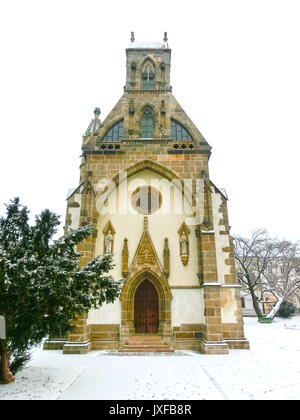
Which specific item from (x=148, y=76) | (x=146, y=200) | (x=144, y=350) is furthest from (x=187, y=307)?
(x=148, y=76)

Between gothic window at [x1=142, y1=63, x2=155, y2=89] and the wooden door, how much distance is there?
11.3 meters

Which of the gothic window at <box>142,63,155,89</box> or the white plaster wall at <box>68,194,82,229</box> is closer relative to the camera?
the white plaster wall at <box>68,194,82,229</box>

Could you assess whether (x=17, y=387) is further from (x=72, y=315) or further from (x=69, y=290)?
(x=69, y=290)

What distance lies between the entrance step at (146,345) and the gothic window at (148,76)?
13.5 meters

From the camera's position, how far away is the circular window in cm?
1347

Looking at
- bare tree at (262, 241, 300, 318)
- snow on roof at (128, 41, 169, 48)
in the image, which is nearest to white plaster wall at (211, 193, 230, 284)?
snow on roof at (128, 41, 169, 48)

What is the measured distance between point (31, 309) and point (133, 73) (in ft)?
48.2

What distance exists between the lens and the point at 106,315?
11.9 meters

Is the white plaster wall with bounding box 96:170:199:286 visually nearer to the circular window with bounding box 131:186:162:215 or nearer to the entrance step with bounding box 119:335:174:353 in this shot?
the circular window with bounding box 131:186:162:215

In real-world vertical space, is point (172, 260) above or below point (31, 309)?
above

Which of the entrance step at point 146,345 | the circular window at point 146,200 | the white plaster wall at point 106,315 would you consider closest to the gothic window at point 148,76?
the circular window at point 146,200

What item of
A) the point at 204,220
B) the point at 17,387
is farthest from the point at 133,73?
the point at 17,387

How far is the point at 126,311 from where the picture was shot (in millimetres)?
11875

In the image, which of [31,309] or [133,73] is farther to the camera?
[133,73]
